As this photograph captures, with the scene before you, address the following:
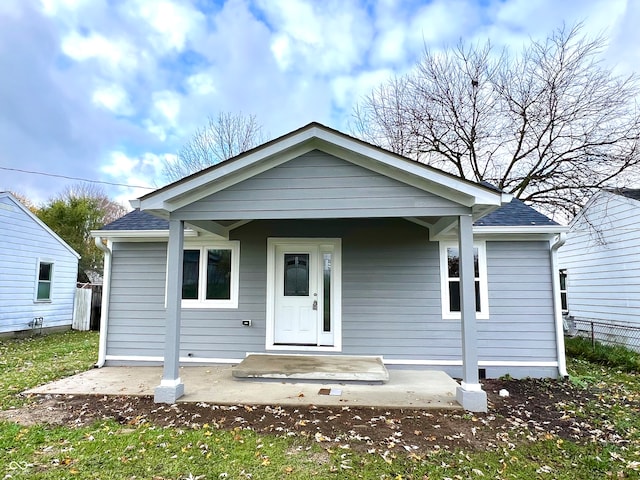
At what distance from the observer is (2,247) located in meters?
10.6

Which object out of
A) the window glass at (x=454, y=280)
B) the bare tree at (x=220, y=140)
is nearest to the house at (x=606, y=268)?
the window glass at (x=454, y=280)

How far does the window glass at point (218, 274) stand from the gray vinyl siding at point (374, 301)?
278 millimetres

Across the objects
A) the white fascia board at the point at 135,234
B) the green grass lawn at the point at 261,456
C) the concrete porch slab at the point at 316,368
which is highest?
the white fascia board at the point at 135,234

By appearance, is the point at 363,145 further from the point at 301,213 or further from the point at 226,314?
the point at 226,314

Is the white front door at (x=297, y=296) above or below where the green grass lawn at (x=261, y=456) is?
above

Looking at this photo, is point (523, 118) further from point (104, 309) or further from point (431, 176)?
point (104, 309)

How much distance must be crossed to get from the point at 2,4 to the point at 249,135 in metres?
10.6

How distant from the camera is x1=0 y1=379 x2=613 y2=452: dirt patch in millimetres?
3594

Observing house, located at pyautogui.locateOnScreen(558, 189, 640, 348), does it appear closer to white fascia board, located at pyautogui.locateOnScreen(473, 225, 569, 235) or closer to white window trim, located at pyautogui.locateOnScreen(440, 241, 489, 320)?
white fascia board, located at pyautogui.locateOnScreen(473, 225, 569, 235)

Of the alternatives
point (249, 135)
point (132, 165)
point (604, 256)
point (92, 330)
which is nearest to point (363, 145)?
point (604, 256)

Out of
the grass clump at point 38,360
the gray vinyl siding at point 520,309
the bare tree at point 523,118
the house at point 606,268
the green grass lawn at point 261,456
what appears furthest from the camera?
the bare tree at point 523,118

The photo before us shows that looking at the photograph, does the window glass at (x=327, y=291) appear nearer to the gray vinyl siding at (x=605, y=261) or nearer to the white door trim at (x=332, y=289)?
the white door trim at (x=332, y=289)

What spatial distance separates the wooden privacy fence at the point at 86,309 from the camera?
1327cm

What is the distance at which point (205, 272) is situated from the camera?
6.78m
